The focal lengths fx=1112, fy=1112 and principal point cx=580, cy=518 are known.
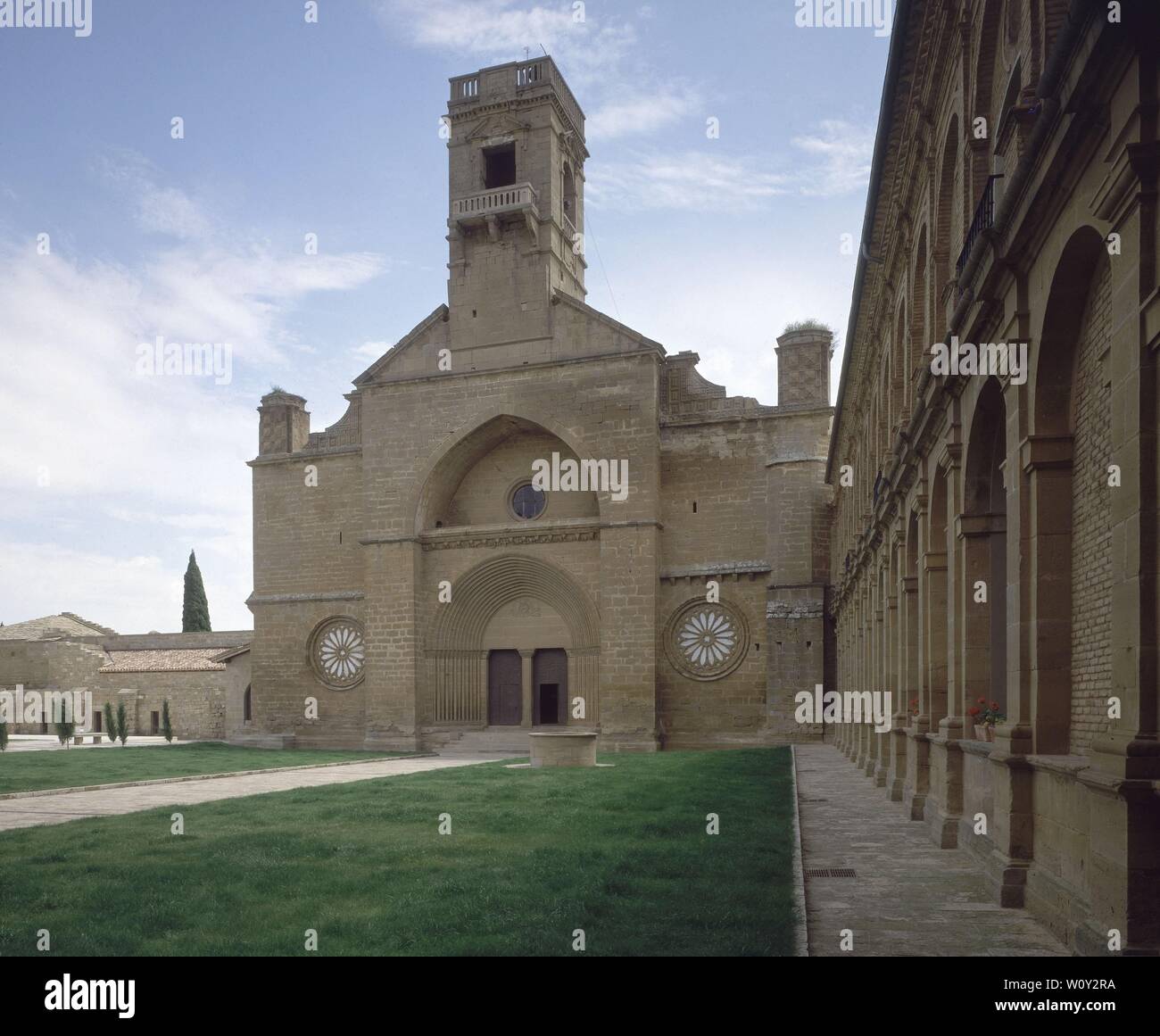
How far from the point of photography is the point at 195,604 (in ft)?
204

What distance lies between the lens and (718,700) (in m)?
32.0

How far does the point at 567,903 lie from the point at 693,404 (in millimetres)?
27265

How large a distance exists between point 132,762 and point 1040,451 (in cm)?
2306

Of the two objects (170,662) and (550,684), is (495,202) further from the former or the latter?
(170,662)

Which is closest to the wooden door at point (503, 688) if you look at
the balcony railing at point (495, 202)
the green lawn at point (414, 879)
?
the balcony railing at point (495, 202)

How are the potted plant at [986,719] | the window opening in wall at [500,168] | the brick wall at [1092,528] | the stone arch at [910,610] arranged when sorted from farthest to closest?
1. the window opening in wall at [500,168]
2. the stone arch at [910,610]
3. the potted plant at [986,719]
4. the brick wall at [1092,528]

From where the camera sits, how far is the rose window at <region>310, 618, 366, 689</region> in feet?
119

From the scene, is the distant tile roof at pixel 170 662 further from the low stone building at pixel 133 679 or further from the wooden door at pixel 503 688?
the wooden door at pixel 503 688

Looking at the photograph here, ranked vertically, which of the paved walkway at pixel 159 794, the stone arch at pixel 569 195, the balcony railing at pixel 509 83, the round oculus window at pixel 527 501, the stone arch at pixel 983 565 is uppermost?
the balcony railing at pixel 509 83

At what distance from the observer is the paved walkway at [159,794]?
1460 cm

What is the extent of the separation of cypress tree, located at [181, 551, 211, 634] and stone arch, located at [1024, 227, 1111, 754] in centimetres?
5925

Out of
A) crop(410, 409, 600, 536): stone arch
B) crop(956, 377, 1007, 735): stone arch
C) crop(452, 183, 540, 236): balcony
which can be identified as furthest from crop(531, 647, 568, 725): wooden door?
crop(956, 377, 1007, 735): stone arch

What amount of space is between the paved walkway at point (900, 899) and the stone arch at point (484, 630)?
2061 centimetres

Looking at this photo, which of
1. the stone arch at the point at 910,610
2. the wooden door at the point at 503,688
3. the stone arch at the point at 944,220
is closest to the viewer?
the stone arch at the point at 944,220
